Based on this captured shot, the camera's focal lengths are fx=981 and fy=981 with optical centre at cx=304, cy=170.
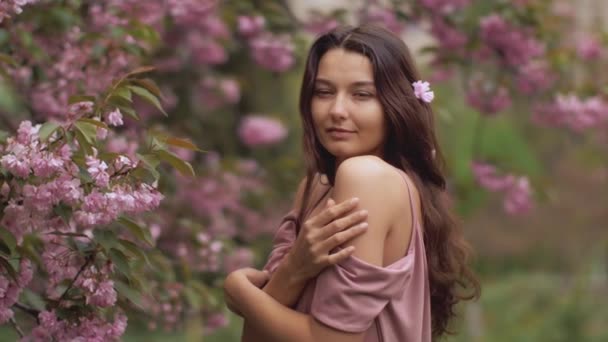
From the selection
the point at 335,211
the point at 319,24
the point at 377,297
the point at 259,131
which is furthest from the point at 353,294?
the point at 259,131

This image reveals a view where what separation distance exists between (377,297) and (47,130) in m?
0.79

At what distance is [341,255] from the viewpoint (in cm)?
203

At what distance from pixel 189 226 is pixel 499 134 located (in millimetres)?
6227

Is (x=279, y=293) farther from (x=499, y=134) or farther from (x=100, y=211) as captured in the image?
(x=499, y=134)

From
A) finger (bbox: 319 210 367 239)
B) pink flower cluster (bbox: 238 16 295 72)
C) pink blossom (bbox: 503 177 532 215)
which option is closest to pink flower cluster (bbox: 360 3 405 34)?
pink flower cluster (bbox: 238 16 295 72)


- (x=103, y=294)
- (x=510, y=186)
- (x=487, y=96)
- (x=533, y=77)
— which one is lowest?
(x=510, y=186)

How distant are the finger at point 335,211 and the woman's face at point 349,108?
0.19 meters

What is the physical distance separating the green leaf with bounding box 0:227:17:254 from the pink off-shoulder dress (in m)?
0.70

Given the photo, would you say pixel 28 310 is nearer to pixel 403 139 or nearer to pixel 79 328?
pixel 79 328

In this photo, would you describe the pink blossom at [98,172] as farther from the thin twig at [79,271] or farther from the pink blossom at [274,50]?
the pink blossom at [274,50]

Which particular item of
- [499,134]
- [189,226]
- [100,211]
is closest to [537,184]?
[189,226]

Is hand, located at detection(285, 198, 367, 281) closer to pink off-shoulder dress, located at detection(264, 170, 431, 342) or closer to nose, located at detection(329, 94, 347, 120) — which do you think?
pink off-shoulder dress, located at detection(264, 170, 431, 342)

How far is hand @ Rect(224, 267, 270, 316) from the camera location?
7.21 ft

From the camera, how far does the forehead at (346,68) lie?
7.19 ft
